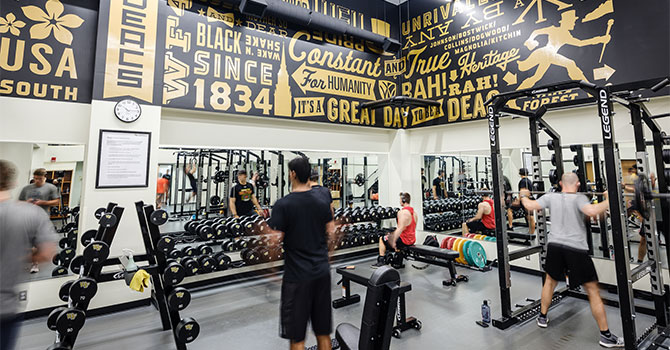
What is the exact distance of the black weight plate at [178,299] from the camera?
228 cm

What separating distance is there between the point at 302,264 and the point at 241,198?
2942 mm

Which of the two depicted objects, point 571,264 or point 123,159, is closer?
point 571,264

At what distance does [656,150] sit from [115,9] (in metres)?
5.64

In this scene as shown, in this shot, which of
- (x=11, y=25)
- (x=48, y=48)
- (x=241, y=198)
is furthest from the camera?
(x=241, y=198)

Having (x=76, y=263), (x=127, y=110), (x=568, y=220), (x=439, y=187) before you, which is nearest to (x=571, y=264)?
(x=568, y=220)

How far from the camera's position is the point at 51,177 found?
354cm

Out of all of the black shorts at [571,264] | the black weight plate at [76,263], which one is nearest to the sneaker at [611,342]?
the black shorts at [571,264]

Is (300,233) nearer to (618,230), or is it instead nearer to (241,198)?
(618,230)

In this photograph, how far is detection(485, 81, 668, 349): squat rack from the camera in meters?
2.17

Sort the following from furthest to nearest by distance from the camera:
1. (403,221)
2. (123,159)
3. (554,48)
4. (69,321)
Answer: (403,221)
(554,48)
(123,159)
(69,321)

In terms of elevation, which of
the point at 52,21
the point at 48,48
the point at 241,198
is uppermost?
the point at 52,21

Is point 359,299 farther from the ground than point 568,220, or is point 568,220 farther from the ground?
point 568,220

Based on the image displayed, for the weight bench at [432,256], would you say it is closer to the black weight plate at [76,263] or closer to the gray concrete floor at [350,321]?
the gray concrete floor at [350,321]

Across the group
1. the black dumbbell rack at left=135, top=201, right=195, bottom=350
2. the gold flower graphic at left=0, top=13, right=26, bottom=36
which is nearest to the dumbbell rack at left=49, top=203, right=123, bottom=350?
the black dumbbell rack at left=135, top=201, right=195, bottom=350
